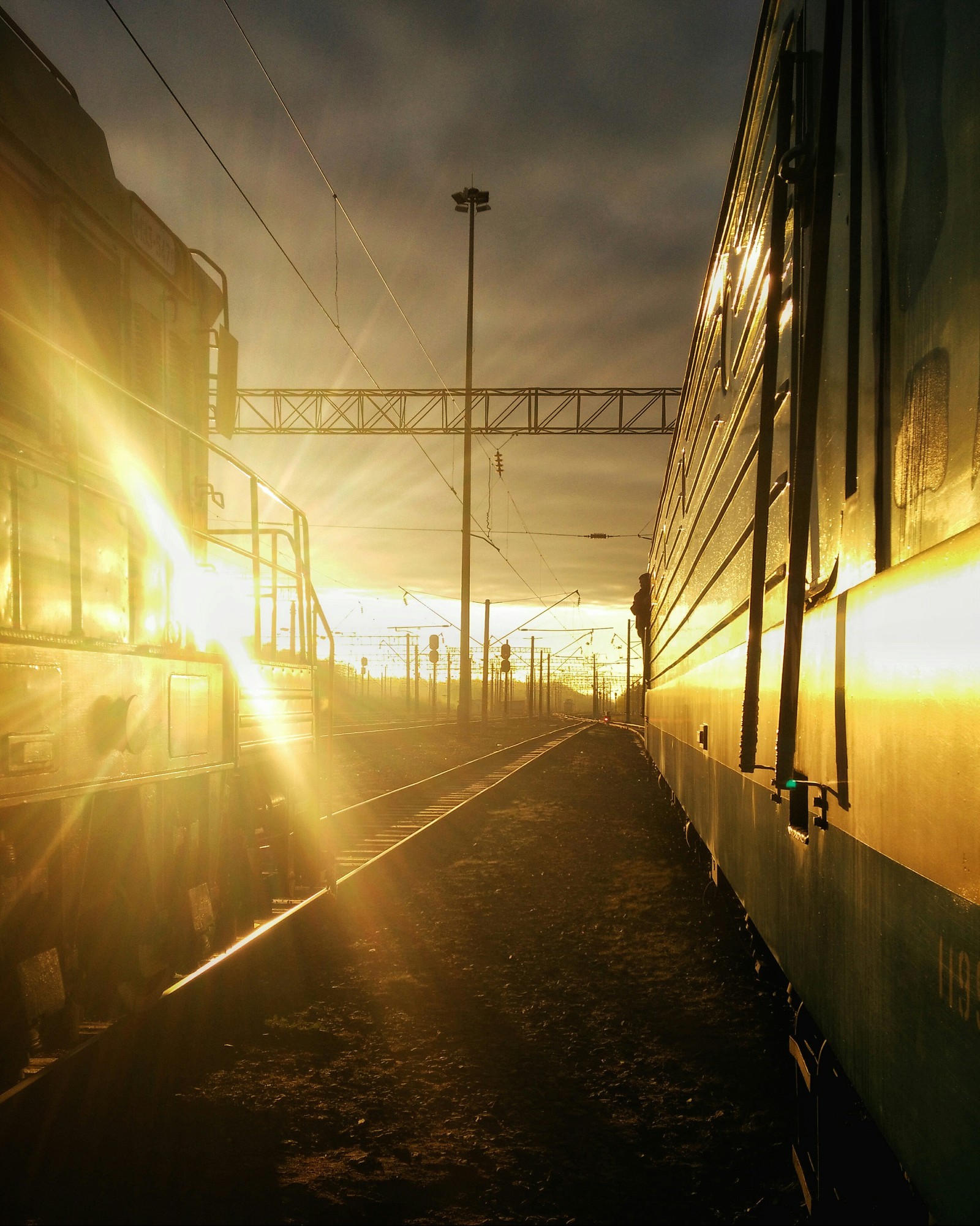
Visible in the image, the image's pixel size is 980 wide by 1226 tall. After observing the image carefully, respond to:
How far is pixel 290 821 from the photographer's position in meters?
7.68

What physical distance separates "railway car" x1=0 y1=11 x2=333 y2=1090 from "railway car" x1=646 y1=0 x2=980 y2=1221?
113 inches

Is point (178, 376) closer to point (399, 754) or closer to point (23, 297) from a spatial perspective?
point (23, 297)

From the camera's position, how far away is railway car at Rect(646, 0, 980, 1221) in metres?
1.74

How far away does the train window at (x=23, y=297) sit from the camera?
4.77 m

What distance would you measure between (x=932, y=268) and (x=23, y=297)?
4.73 metres

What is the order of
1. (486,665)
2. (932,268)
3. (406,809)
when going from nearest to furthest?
(932,268) < (406,809) < (486,665)

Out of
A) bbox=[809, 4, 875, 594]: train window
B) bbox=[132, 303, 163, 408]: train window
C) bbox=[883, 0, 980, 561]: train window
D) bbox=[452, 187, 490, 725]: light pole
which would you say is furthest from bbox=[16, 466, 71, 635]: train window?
bbox=[452, 187, 490, 725]: light pole

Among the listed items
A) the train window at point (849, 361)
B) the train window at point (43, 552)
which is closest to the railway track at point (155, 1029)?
the train window at point (43, 552)

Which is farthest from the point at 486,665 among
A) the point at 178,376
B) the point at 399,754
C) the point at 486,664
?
the point at 178,376

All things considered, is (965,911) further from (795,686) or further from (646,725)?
(646,725)

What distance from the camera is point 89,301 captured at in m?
5.89

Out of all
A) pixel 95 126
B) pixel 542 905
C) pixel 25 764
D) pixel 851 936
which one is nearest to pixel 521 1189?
pixel 851 936

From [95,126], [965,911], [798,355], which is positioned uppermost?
[95,126]

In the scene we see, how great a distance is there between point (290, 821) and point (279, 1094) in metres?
3.42
